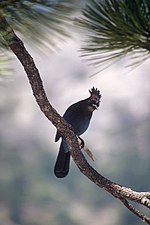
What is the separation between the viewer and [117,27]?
37.8 inches

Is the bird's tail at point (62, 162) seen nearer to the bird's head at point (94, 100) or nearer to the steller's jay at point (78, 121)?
→ the steller's jay at point (78, 121)

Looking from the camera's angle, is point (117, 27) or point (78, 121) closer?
point (117, 27)

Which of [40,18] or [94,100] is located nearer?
[40,18]

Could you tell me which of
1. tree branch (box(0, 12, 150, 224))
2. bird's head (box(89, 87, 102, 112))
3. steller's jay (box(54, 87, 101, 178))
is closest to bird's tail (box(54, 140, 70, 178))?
steller's jay (box(54, 87, 101, 178))

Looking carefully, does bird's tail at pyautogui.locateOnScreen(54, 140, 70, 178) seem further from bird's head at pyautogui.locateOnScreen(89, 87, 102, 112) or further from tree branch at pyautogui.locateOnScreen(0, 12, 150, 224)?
tree branch at pyautogui.locateOnScreen(0, 12, 150, 224)

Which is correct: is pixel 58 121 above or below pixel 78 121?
below

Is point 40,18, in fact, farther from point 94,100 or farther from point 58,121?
point 94,100

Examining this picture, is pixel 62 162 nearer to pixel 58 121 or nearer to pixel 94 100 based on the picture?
pixel 94 100

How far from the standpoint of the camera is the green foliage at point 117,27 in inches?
35.9

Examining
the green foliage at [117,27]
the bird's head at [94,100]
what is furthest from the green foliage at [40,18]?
the bird's head at [94,100]

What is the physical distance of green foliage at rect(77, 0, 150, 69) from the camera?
91 centimetres

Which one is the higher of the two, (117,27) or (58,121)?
(117,27)

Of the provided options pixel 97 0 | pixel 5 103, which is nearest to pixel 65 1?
pixel 97 0

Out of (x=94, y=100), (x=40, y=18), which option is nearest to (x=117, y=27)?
(x=40, y=18)
